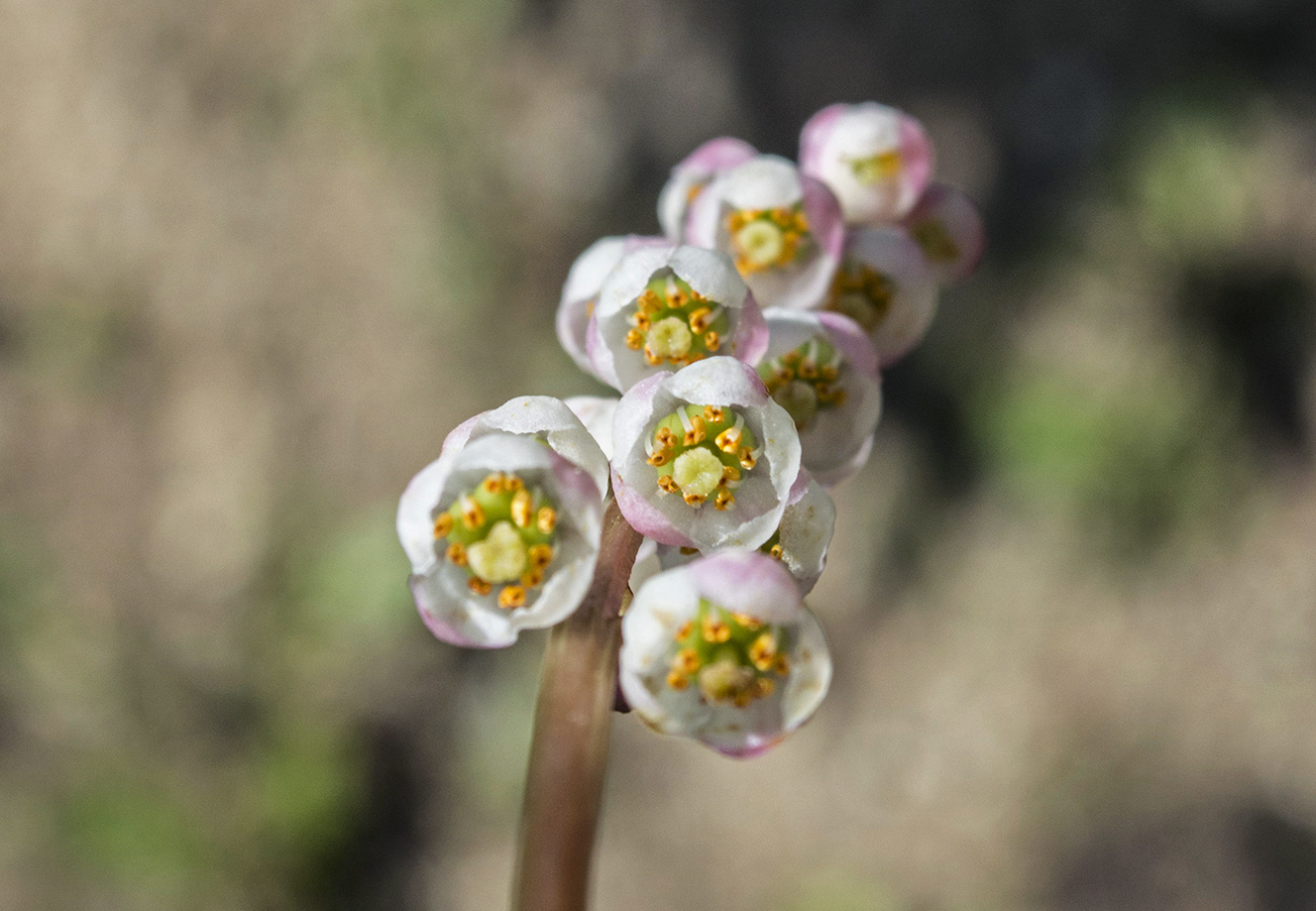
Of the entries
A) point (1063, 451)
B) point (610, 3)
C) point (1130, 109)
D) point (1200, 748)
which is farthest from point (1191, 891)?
point (610, 3)

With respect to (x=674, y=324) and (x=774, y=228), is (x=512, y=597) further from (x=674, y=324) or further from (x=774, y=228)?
(x=774, y=228)

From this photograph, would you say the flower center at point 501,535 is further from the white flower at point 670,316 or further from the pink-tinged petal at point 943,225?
the pink-tinged petal at point 943,225

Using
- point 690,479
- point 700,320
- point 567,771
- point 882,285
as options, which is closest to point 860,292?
point 882,285

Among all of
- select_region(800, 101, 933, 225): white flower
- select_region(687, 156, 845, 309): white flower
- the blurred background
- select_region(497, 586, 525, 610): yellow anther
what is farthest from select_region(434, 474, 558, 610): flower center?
the blurred background

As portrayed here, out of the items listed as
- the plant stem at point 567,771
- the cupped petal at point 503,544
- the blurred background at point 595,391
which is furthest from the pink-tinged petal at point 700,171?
the blurred background at point 595,391

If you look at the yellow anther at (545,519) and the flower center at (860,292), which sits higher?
the flower center at (860,292)

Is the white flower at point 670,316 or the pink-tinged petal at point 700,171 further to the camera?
the pink-tinged petal at point 700,171

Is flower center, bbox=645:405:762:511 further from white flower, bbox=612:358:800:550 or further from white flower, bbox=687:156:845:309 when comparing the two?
white flower, bbox=687:156:845:309

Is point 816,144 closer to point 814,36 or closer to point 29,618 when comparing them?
point 814,36
